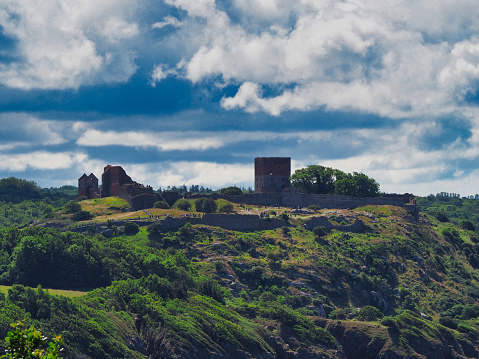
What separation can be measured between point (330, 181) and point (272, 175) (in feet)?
42.8

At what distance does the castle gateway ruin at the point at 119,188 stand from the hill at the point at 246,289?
386 cm

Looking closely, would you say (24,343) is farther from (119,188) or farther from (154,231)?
(119,188)

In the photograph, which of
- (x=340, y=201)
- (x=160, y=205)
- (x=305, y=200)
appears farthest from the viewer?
(x=340, y=201)

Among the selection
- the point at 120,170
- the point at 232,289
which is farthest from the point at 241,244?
the point at 120,170

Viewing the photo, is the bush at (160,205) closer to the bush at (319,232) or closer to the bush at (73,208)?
the bush at (73,208)

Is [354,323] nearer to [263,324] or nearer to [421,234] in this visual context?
[263,324]

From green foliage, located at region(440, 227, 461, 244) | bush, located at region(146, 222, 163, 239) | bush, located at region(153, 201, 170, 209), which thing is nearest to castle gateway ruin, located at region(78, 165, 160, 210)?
bush, located at region(153, 201, 170, 209)

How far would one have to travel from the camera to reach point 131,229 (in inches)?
4161

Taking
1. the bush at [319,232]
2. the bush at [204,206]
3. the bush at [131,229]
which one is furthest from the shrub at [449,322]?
the bush at [131,229]

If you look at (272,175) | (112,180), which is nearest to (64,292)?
(112,180)

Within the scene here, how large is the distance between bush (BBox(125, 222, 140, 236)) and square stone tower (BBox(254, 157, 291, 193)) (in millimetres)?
40544

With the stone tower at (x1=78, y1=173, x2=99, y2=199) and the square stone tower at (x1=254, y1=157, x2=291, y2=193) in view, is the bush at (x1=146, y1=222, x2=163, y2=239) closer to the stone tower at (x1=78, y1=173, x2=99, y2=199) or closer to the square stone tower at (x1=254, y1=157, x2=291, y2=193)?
the stone tower at (x1=78, y1=173, x2=99, y2=199)

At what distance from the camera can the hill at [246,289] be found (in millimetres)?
71938

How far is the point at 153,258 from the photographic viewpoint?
91.7 meters
